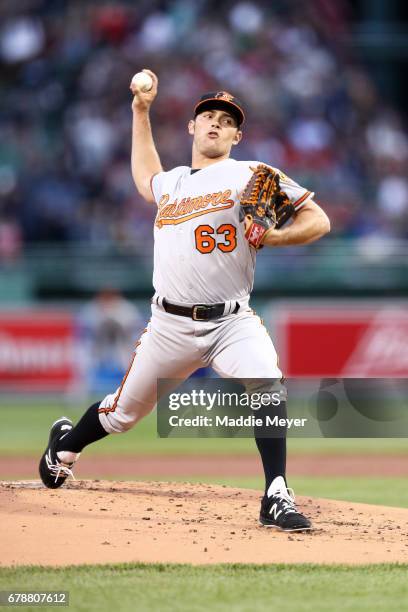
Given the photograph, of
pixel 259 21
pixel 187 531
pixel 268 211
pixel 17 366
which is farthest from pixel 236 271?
pixel 259 21

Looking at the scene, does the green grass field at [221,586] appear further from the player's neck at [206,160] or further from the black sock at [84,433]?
the player's neck at [206,160]

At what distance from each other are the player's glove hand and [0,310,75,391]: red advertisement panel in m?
8.60

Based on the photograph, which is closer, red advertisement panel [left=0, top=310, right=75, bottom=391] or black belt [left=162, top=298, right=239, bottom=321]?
black belt [left=162, top=298, right=239, bottom=321]

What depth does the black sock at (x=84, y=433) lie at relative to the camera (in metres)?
5.55

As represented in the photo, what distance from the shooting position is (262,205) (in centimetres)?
488

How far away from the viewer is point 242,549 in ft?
15.2

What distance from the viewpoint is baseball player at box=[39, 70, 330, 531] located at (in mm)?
5012

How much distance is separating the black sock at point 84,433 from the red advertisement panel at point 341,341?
7.66 m

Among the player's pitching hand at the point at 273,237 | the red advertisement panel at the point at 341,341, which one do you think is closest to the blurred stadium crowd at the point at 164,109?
the red advertisement panel at the point at 341,341

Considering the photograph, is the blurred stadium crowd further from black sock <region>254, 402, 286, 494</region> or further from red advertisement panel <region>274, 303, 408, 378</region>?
black sock <region>254, 402, 286, 494</region>

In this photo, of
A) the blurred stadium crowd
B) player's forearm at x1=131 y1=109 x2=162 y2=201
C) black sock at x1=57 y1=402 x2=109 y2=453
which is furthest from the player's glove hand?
the blurred stadium crowd

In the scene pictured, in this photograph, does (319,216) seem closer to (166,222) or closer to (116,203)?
(166,222)

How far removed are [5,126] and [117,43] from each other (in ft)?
7.43

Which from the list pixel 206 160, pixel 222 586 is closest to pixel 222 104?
pixel 206 160
